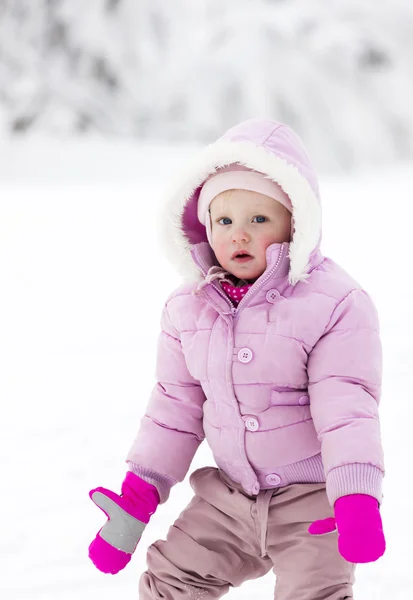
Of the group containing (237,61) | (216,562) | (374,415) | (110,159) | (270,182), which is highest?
(237,61)

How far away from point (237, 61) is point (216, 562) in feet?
12.7

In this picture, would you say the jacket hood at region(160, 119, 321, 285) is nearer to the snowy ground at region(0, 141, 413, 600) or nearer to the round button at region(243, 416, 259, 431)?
the round button at region(243, 416, 259, 431)

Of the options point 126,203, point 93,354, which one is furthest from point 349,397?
point 126,203

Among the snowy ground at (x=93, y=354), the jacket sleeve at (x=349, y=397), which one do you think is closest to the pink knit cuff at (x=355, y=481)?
the jacket sleeve at (x=349, y=397)

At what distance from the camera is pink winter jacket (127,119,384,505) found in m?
0.94

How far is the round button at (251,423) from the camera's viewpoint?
100 cm

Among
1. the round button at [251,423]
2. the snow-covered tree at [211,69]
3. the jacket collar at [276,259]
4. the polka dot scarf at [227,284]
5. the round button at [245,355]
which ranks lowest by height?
the round button at [251,423]

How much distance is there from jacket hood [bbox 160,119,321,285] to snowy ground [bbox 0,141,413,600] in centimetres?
54

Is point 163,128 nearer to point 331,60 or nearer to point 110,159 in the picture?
point 110,159

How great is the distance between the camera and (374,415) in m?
0.94

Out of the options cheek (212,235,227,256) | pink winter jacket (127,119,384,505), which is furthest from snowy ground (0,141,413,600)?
cheek (212,235,227,256)

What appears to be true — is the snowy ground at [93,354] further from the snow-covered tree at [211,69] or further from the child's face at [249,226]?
the snow-covered tree at [211,69]

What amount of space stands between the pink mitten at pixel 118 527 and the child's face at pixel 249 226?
0.33m

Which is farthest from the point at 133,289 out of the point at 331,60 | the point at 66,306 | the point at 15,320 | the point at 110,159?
the point at 331,60
